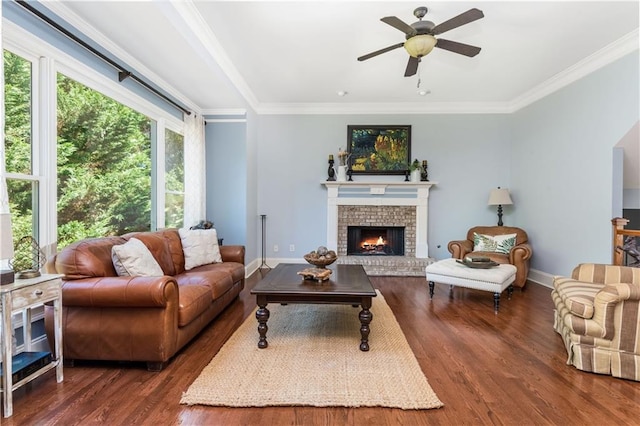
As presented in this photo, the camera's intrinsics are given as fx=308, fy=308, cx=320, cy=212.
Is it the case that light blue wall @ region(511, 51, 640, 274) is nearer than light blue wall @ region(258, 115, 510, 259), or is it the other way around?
light blue wall @ region(511, 51, 640, 274)

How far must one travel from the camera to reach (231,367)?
2195mm

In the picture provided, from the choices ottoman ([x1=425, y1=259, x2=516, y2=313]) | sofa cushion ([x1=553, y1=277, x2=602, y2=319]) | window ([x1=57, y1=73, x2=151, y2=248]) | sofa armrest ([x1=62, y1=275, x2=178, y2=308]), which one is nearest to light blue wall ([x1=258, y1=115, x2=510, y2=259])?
ottoman ([x1=425, y1=259, x2=516, y2=313])

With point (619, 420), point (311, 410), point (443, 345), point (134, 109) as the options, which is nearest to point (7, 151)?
point (134, 109)

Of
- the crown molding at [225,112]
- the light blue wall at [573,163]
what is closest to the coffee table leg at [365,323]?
the light blue wall at [573,163]

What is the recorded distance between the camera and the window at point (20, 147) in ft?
7.30

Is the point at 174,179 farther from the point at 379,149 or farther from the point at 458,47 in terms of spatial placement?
the point at 458,47

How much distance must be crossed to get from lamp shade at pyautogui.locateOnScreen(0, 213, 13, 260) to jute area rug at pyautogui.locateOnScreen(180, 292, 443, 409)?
1258 mm

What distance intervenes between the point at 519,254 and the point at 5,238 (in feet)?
17.2

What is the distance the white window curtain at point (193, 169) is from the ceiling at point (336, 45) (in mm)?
373

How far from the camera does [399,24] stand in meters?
2.60

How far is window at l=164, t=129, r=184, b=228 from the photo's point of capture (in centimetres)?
435

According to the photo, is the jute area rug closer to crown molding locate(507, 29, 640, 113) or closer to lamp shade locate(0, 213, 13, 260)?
lamp shade locate(0, 213, 13, 260)

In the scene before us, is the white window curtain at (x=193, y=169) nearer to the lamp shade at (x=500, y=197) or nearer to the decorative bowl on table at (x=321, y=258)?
the decorative bowl on table at (x=321, y=258)

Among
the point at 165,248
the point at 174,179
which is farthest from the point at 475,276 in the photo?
the point at 174,179
